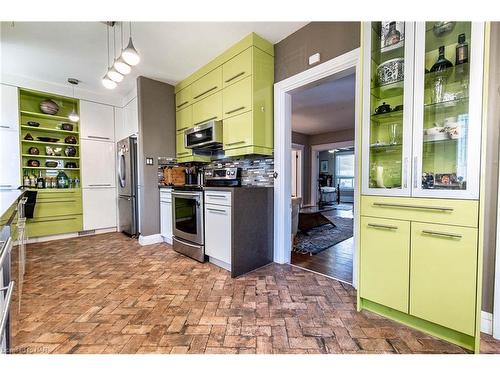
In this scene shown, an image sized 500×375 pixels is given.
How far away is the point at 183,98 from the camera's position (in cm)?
353

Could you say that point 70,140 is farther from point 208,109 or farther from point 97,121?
point 208,109

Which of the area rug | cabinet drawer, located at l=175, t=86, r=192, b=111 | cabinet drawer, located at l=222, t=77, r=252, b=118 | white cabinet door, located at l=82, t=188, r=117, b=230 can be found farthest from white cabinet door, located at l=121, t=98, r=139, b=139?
the area rug

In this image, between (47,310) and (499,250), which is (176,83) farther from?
(499,250)

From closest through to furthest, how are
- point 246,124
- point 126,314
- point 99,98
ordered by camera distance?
point 126,314 → point 246,124 → point 99,98

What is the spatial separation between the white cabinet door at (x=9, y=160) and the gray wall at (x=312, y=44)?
4021 mm

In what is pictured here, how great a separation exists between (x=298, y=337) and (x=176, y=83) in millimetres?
3845

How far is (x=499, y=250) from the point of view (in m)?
1.35

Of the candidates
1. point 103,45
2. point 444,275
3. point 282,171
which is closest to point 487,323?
point 444,275

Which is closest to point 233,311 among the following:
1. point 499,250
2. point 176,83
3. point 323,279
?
point 323,279

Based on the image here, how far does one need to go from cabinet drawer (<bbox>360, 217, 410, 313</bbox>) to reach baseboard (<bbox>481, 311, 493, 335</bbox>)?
475 mm

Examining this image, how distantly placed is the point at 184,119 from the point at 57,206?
8.70ft

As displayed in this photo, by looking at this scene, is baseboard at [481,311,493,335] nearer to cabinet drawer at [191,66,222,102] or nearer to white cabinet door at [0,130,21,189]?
cabinet drawer at [191,66,222,102]

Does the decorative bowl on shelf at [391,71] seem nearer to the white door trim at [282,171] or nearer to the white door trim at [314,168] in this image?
the white door trim at [282,171]

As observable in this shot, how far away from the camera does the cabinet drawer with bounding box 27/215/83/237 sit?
354 cm
